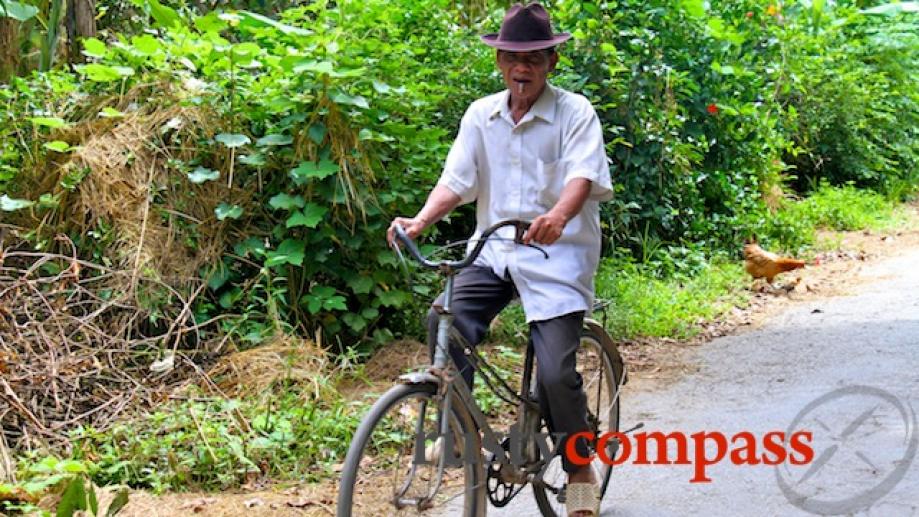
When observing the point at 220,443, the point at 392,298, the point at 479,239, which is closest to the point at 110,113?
the point at 392,298

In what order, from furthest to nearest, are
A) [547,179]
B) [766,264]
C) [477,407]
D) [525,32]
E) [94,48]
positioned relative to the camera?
1. [766,264]
2. [94,48]
3. [547,179]
4. [525,32]
5. [477,407]

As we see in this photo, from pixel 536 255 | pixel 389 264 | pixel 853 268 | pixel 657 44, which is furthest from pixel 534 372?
pixel 853 268

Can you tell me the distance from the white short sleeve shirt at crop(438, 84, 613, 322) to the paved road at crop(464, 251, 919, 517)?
3.94 feet

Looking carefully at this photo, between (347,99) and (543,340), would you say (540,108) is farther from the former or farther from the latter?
(347,99)

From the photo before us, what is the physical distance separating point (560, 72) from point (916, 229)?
5388mm

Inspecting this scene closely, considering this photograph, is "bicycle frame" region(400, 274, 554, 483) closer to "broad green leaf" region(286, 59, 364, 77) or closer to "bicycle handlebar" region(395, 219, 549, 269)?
"bicycle handlebar" region(395, 219, 549, 269)

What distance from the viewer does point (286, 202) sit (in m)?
6.71

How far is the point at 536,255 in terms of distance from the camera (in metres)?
4.34

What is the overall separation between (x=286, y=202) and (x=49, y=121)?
1.51m

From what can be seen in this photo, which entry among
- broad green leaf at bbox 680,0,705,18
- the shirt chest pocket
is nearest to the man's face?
the shirt chest pocket

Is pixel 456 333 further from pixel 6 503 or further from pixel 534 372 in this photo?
pixel 6 503


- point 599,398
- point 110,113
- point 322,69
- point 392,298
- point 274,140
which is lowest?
point 392,298

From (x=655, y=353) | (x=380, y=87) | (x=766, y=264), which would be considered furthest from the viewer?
(x=766, y=264)

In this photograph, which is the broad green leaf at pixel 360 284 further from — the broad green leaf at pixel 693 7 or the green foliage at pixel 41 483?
the broad green leaf at pixel 693 7
